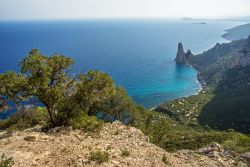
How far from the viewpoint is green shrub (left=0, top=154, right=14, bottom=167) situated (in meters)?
20.6

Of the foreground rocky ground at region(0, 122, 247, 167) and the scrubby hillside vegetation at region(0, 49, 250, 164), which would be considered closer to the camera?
the foreground rocky ground at region(0, 122, 247, 167)

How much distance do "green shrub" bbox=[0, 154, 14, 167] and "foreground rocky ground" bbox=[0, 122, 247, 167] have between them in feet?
1.24

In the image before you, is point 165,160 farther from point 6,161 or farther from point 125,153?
point 6,161

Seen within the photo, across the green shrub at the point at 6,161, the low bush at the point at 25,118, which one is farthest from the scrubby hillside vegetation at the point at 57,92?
the green shrub at the point at 6,161

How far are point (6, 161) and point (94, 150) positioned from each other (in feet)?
21.1

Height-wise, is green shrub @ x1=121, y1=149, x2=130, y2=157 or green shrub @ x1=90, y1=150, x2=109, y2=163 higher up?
green shrub @ x1=90, y1=150, x2=109, y2=163

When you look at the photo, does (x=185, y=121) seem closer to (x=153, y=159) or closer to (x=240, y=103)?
(x=240, y=103)

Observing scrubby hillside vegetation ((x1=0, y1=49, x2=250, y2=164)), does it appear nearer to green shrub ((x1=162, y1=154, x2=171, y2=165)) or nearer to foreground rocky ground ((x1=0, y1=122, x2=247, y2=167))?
green shrub ((x1=162, y1=154, x2=171, y2=165))

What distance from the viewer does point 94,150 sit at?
24438 mm

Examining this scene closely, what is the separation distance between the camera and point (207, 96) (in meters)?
174

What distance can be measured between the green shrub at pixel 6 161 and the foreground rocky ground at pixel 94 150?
0.38 metres

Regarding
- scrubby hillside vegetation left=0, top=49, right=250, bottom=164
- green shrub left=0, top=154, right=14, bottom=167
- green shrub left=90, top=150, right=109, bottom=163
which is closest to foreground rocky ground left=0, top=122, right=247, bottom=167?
green shrub left=90, top=150, right=109, bottom=163

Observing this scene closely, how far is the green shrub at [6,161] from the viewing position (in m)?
20.6

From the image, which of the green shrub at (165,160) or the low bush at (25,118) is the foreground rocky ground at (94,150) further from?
the low bush at (25,118)
